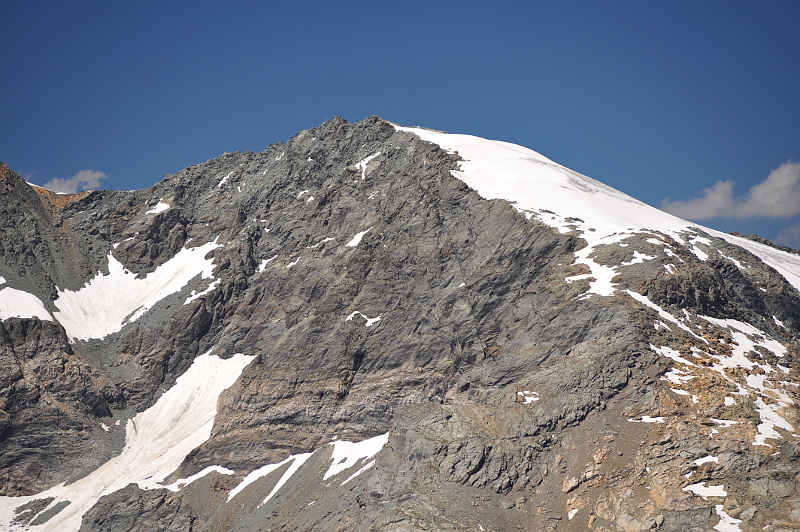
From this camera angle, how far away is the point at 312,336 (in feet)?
277

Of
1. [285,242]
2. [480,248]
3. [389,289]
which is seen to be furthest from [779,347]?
[285,242]

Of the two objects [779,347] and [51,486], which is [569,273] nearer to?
[779,347]

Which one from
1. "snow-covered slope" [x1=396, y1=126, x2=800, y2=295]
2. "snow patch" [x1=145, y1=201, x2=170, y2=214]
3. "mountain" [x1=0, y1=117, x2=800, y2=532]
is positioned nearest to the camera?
"mountain" [x1=0, y1=117, x2=800, y2=532]

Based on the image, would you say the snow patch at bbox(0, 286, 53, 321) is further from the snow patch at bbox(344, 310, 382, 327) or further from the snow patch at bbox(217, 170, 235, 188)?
the snow patch at bbox(344, 310, 382, 327)

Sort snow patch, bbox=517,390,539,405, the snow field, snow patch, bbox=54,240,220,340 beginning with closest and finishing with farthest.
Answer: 1. snow patch, bbox=517,390,539,405
2. the snow field
3. snow patch, bbox=54,240,220,340

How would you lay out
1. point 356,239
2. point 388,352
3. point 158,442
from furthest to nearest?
point 356,239, point 158,442, point 388,352

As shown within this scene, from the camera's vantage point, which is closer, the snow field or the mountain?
the mountain

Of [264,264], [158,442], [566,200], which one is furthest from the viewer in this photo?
[264,264]

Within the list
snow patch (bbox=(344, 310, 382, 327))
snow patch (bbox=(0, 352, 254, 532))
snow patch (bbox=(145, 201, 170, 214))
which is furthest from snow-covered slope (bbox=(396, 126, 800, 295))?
snow patch (bbox=(145, 201, 170, 214))

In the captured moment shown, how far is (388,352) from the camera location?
77.2 metres

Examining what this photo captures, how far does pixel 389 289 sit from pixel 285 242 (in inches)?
1152

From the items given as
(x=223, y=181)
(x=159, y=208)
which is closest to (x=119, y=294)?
(x=159, y=208)

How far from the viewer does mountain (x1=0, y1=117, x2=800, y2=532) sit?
45.5 meters

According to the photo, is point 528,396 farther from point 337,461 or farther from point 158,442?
point 158,442
